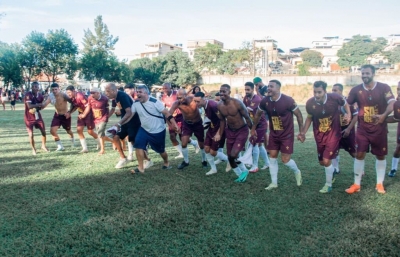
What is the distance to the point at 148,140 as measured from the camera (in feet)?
25.2

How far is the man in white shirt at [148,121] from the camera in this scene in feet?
25.0

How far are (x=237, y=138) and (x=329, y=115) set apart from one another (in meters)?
1.88

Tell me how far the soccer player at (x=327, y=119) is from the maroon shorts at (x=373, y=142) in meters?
0.40

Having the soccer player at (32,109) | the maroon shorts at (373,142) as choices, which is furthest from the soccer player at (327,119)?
the soccer player at (32,109)

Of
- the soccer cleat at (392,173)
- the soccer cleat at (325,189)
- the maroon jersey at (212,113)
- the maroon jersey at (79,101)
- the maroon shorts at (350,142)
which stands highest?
the maroon jersey at (79,101)

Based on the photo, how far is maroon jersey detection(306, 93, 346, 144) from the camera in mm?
6176

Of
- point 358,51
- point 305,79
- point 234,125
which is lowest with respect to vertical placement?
point 234,125

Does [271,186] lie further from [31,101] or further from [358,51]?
[358,51]

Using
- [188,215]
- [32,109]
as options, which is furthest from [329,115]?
[32,109]

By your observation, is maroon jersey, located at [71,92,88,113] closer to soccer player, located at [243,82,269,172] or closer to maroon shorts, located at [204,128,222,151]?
maroon shorts, located at [204,128,222,151]

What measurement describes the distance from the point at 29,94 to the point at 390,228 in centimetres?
985

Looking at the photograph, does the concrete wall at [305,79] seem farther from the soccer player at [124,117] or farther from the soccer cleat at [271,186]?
the soccer cleat at [271,186]

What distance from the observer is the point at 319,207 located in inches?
215

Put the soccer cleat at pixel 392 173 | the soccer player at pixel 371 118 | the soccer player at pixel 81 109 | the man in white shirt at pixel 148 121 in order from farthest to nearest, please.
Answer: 1. the soccer player at pixel 81 109
2. the man in white shirt at pixel 148 121
3. the soccer cleat at pixel 392 173
4. the soccer player at pixel 371 118
